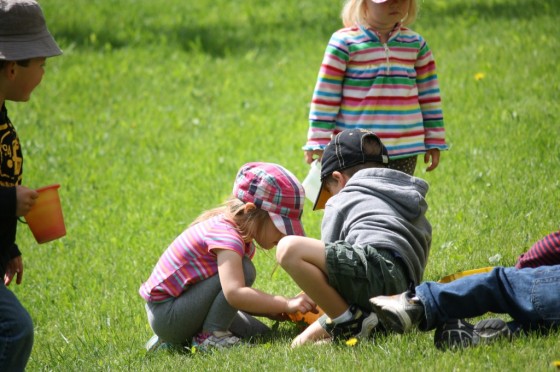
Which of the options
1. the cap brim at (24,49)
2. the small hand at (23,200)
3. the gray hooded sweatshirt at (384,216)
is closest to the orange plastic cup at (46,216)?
the small hand at (23,200)

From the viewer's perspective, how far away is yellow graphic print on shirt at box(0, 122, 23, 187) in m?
3.77

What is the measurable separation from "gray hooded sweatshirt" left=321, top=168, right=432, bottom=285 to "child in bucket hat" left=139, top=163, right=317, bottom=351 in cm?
26

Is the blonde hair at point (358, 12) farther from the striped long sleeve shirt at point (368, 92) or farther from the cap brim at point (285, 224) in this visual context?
the cap brim at point (285, 224)

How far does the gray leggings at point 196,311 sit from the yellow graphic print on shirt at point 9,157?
3.67ft

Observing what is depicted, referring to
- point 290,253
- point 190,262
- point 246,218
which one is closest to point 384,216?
point 290,253

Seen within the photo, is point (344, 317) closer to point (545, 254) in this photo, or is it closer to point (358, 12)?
point (545, 254)

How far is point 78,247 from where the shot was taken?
6930 mm

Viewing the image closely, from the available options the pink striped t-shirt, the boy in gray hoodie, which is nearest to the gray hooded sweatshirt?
the boy in gray hoodie

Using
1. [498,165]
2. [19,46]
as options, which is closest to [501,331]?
[19,46]

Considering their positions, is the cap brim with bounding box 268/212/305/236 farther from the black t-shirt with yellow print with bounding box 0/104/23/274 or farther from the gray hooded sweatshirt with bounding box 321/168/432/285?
the black t-shirt with yellow print with bounding box 0/104/23/274

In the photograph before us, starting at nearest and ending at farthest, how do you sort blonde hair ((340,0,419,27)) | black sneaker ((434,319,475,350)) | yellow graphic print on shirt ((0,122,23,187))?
1. black sneaker ((434,319,475,350))
2. yellow graphic print on shirt ((0,122,23,187))
3. blonde hair ((340,0,419,27))

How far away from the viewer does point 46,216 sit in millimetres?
3990

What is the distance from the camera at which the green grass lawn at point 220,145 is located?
15.8 ft

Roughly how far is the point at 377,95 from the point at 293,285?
1341mm
